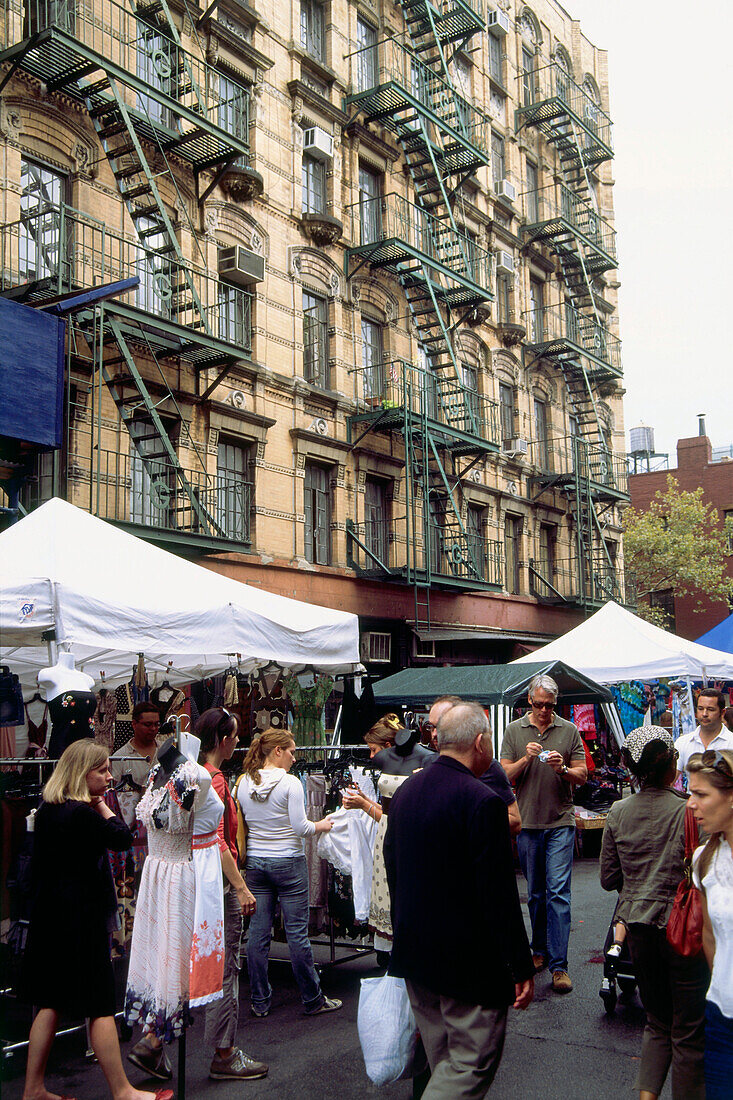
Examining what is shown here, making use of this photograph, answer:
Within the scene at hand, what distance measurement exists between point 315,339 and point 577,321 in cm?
1371

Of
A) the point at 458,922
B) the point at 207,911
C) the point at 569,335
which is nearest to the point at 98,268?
the point at 207,911

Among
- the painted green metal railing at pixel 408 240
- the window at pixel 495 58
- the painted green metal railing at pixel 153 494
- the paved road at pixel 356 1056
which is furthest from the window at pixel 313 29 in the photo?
the paved road at pixel 356 1056

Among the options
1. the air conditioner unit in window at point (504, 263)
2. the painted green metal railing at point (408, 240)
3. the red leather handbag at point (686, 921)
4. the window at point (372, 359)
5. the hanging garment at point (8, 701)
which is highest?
the air conditioner unit in window at point (504, 263)

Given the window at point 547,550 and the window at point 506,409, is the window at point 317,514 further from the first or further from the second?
the window at point 547,550

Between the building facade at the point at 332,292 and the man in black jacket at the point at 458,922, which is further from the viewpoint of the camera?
the building facade at the point at 332,292

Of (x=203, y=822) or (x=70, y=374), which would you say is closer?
(x=203, y=822)

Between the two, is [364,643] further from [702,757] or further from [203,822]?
[702,757]

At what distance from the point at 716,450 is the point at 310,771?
55.8 metres

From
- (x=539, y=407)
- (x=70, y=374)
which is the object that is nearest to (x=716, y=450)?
(x=539, y=407)

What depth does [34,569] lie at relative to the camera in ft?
21.5

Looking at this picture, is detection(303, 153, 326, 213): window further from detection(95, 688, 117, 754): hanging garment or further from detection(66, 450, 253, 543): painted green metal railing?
detection(95, 688, 117, 754): hanging garment

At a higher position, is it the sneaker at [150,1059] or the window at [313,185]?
the window at [313,185]

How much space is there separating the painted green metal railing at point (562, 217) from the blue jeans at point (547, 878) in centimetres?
2349

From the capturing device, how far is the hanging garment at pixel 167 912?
16.6 feet
